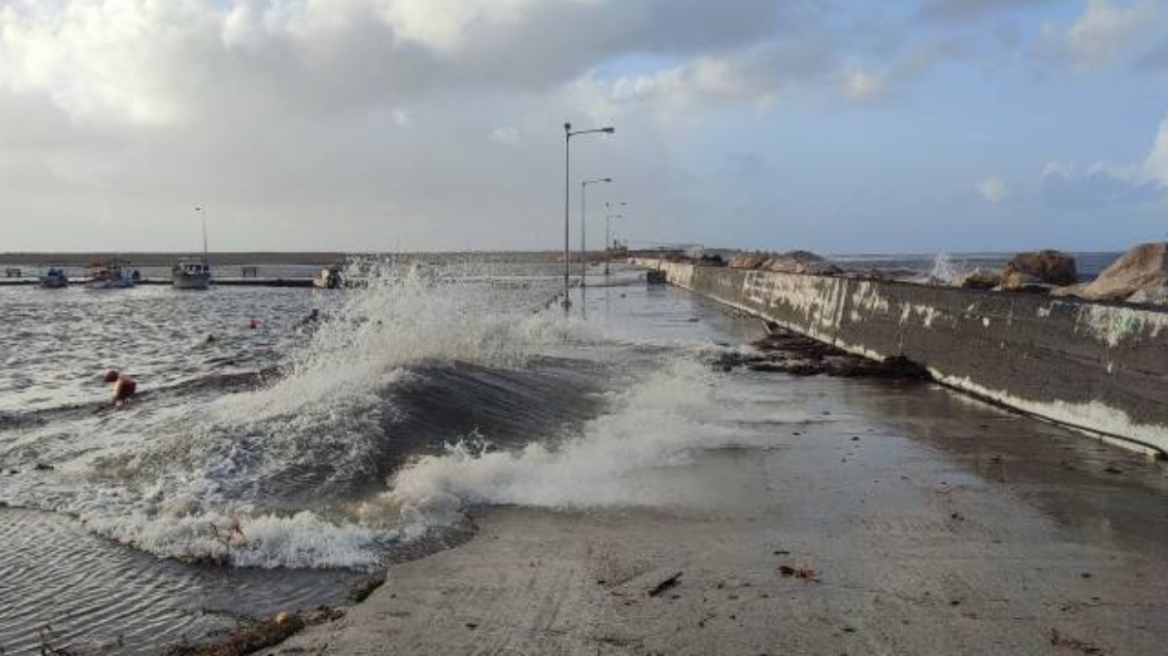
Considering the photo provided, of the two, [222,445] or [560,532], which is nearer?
[560,532]

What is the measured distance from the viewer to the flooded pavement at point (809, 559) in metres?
5.16

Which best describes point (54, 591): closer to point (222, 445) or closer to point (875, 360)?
point (222, 445)

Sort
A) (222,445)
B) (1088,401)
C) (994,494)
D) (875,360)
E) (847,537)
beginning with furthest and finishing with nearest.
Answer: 1. (875,360)
2. (1088,401)
3. (222,445)
4. (994,494)
5. (847,537)

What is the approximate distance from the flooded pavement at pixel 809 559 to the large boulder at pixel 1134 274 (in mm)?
10299

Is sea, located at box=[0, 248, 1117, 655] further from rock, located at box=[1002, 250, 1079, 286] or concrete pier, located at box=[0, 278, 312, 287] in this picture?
concrete pier, located at box=[0, 278, 312, 287]

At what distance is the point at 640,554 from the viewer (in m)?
6.63

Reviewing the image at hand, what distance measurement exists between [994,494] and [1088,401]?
3298 mm

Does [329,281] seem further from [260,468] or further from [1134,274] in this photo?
[260,468]

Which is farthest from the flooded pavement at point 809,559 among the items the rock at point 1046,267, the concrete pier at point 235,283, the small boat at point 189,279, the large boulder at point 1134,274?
the concrete pier at point 235,283

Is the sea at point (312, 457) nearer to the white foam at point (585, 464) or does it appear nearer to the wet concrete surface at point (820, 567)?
the white foam at point (585, 464)

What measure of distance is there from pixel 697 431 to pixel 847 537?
4278 millimetres

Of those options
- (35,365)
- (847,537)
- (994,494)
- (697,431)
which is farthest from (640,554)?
(35,365)

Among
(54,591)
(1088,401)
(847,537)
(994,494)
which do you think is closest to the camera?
(54,591)

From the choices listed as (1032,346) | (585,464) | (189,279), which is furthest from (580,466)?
(189,279)
